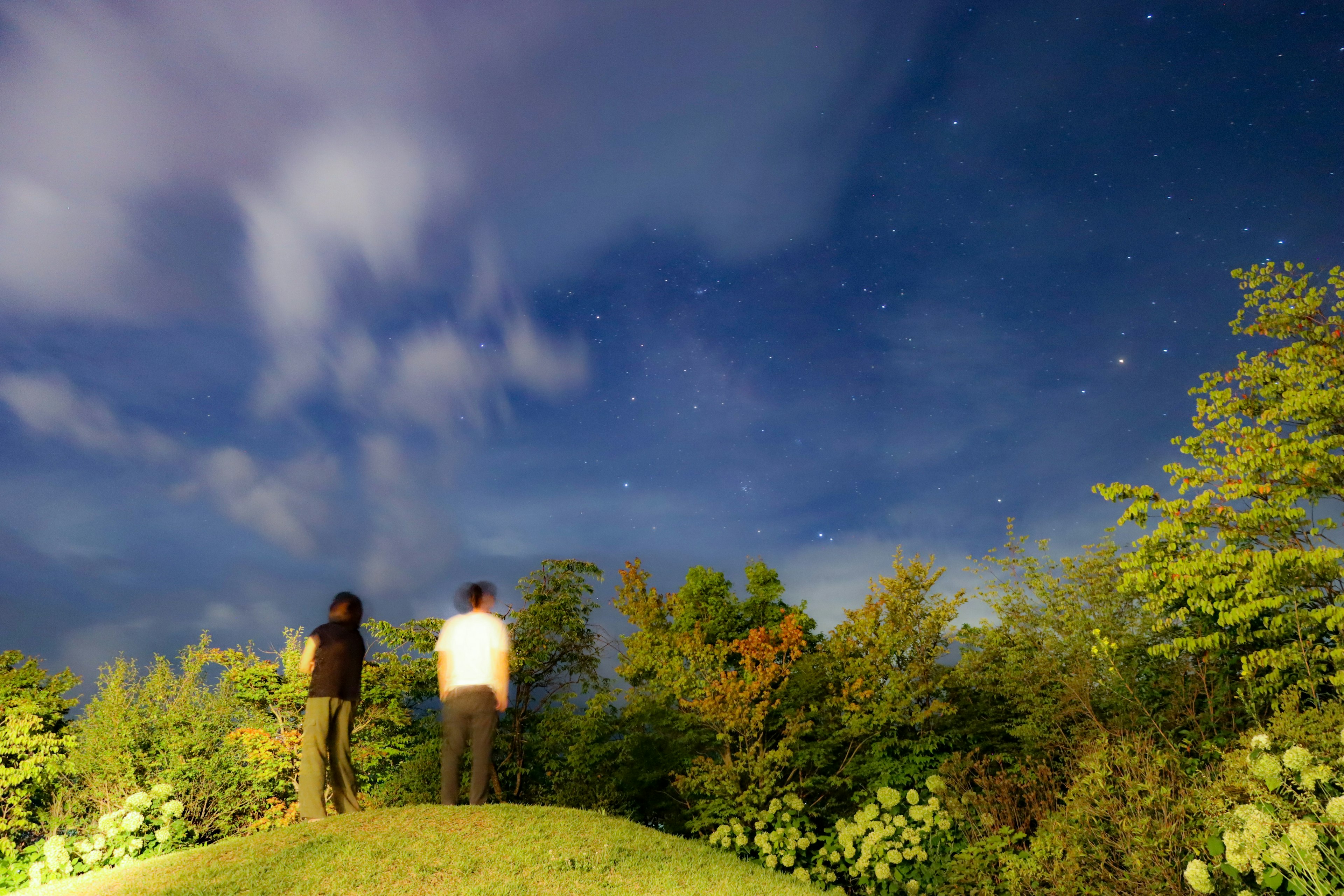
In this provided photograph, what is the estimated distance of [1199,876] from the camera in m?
5.38

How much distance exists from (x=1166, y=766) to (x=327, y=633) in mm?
9679

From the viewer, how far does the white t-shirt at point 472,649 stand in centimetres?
791

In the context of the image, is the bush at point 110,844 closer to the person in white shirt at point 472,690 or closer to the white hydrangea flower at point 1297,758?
the person in white shirt at point 472,690

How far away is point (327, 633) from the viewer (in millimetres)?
7484

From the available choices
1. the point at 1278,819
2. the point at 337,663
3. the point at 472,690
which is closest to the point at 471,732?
the point at 472,690

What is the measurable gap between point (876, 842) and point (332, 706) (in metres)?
7.72

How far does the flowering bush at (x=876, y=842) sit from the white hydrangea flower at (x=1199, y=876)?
439cm

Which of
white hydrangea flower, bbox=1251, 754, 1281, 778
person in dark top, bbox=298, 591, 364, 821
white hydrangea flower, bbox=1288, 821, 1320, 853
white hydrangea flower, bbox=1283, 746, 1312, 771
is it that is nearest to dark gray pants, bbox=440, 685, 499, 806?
person in dark top, bbox=298, 591, 364, 821

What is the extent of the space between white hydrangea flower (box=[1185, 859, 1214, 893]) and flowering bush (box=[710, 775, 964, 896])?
4389 mm

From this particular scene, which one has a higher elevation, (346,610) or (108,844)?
(346,610)

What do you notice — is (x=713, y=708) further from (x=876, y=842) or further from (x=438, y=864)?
(x=438, y=864)

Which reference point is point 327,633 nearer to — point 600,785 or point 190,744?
point 600,785

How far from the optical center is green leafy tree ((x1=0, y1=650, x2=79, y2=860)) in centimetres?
1451

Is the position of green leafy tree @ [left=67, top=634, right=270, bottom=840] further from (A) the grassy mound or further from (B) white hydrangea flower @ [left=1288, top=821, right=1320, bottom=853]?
(B) white hydrangea flower @ [left=1288, top=821, right=1320, bottom=853]
